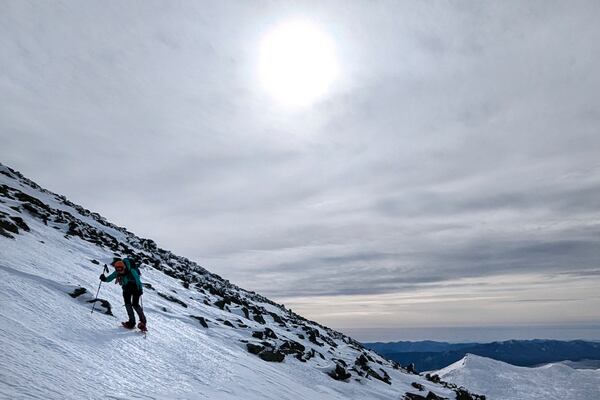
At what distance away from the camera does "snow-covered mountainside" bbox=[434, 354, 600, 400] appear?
289 ft

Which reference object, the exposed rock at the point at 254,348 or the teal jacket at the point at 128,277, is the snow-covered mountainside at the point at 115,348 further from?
the teal jacket at the point at 128,277

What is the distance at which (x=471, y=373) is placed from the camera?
349 feet

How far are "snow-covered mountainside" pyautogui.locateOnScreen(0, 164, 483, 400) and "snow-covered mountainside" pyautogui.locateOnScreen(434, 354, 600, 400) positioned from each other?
82.6 metres

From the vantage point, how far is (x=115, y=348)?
350 inches

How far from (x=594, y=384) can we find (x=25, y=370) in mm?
146940

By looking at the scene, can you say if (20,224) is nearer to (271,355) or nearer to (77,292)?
(77,292)

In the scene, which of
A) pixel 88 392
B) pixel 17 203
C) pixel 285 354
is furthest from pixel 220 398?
pixel 17 203

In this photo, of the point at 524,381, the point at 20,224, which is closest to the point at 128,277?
the point at 20,224

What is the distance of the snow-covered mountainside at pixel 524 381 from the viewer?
88000 millimetres

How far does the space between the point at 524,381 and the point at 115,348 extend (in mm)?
116209

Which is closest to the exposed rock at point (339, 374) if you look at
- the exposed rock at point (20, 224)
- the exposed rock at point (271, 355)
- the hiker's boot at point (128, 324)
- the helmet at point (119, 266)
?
the exposed rock at point (271, 355)

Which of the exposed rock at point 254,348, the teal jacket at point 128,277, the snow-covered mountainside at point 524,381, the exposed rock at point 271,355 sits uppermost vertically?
the teal jacket at point 128,277

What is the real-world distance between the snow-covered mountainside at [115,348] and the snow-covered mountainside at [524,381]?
8262cm

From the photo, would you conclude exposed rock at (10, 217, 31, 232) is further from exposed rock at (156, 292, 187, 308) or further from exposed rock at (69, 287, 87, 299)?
exposed rock at (69, 287, 87, 299)
